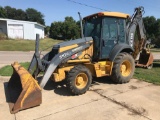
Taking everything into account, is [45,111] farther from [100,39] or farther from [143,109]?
[100,39]

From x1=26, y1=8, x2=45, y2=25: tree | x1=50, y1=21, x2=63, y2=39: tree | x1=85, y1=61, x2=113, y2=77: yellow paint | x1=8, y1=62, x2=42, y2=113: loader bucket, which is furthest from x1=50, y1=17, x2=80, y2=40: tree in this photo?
x1=8, y1=62, x2=42, y2=113: loader bucket

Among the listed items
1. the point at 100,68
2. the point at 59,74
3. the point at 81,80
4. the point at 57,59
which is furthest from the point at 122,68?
the point at 57,59

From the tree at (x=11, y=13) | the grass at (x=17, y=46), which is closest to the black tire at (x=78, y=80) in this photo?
the grass at (x=17, y=46)

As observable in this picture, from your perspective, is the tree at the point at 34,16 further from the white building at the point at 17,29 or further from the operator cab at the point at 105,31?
the operator cab at the point at 105,31

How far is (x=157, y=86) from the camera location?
6.81m

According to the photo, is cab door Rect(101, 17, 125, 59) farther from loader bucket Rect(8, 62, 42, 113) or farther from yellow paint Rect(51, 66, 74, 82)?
loader bucket Rect(8, 62, 42, 113)

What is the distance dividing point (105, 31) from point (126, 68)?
1814mm

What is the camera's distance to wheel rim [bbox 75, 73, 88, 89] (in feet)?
19.5

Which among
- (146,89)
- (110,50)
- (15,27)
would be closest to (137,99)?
(146,89)

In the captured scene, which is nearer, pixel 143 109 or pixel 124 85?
pixel 143 109

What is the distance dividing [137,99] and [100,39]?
7.65 ft

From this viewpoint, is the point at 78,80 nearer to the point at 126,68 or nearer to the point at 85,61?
the point at 85,61

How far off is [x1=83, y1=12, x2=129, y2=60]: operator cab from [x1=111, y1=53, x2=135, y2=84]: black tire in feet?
1.50

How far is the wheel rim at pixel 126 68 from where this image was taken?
7.36 metres
